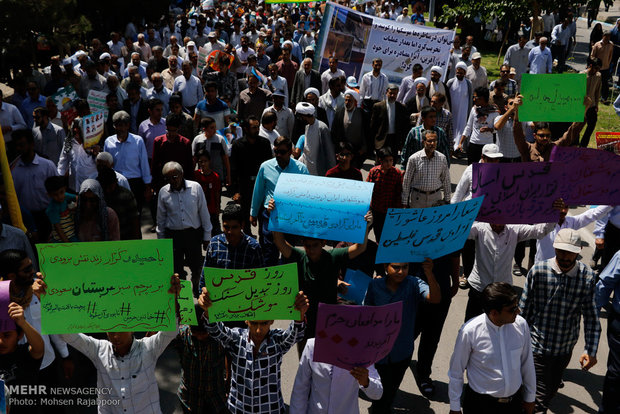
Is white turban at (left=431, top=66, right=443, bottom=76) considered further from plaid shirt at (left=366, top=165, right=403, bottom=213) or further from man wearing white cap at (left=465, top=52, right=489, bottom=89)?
plaid shirt at (left=366, top=165, right=403, bottom=213)

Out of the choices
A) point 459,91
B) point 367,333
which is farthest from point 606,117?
point 367,333

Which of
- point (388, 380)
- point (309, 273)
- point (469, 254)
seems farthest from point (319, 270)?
point (469, 254)

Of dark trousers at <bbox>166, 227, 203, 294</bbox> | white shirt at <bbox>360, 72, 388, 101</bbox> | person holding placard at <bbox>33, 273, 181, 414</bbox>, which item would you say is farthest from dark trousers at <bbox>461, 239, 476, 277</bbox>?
white shirt at <bbox>360, 72, 388, 101</bbox>

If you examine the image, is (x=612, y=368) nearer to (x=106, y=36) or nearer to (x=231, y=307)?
(x=231, y=307)

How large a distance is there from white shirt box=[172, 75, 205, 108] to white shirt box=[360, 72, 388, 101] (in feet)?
10.3

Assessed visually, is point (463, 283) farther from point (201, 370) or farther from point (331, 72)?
point (331, 72)

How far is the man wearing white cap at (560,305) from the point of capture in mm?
4887

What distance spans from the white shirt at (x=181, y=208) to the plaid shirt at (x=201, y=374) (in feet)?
7.42

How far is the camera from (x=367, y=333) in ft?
13.2

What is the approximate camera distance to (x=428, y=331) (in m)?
5.74

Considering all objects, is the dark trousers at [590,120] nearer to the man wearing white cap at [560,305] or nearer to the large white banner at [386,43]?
the large white banner at [386,43]

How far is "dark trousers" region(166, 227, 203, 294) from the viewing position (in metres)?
6.82

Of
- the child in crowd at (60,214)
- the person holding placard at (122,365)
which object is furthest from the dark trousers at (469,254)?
the child in crowd at (60,214)

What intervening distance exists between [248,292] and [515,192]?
244 centimetres
